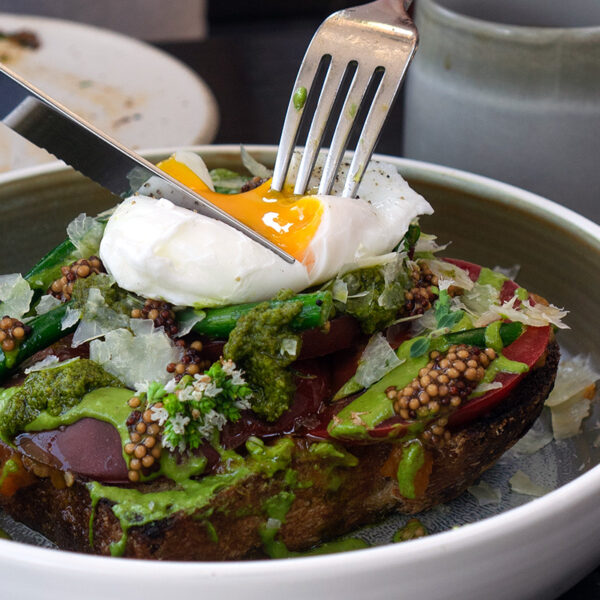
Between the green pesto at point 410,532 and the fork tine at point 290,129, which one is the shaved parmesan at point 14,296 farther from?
the green pesto at point 410,532

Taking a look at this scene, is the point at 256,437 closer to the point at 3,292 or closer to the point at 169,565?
the point at 169,565

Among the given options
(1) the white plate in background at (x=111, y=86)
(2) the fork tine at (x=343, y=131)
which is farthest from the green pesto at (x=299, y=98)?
(1) the white plate in background at (x=111, y=86)

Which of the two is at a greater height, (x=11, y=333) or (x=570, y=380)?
(x=11, y=333)

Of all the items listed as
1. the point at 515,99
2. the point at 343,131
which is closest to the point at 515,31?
the point at 515,99

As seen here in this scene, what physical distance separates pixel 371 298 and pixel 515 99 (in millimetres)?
1494

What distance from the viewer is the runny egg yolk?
2.09 metres

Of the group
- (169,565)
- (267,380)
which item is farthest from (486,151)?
(169,565)

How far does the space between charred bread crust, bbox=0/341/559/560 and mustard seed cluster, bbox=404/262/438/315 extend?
1.02 ft

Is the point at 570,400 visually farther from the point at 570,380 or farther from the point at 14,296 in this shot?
the point at 14,296

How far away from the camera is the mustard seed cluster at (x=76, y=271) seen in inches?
83.4

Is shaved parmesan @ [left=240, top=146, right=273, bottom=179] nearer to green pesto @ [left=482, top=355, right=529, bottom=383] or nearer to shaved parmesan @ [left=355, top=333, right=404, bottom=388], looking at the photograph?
shaved parmesan @ [left=355, top=333, right=404, bottom=388]

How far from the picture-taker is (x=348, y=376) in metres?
2.08

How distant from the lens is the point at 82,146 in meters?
2.15

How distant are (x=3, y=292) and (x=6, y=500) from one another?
1.74 ft
